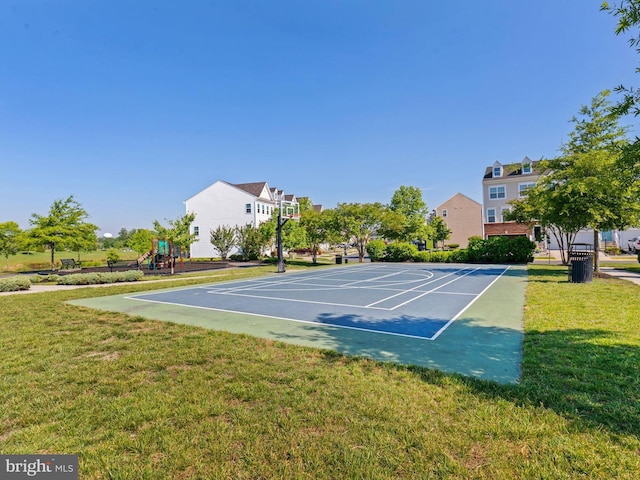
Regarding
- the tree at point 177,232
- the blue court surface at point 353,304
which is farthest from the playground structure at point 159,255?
the blue court surface at point 353,304

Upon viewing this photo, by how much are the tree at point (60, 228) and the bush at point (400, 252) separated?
1084 inches

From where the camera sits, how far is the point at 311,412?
3.44 m

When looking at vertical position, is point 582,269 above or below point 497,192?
below

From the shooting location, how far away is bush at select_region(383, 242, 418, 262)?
3256cm

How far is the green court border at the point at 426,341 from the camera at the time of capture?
15.9 ft

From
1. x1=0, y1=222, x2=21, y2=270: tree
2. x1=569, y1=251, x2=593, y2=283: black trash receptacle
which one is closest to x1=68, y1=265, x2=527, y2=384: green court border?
x1=569, y1=251, x2=593, y2=283: black trash receptacle

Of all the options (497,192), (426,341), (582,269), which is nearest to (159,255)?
(426,341)

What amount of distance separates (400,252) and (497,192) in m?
20.8

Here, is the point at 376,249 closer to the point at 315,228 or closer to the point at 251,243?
the point at 315,228

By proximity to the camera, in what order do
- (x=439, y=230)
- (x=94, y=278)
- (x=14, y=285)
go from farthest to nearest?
1. (x=439, y=230)
2. (x=94, y=278)
3. (x=14, y=285)

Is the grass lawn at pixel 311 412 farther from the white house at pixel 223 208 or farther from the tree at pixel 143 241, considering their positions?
the white house at pixel 223 208

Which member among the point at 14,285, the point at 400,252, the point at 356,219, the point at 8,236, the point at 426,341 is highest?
the point at 356,219

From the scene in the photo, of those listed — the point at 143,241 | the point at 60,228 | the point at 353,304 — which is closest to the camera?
the point at 353,304

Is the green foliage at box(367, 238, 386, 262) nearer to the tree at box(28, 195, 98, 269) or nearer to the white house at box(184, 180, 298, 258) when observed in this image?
the white house at box(184, 180, 298, 258)
